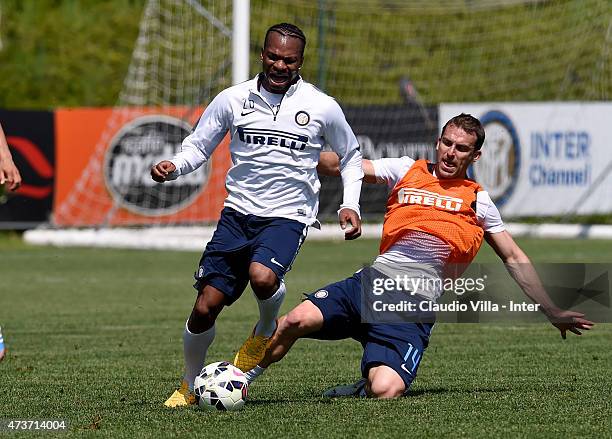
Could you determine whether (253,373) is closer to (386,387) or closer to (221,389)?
(221,389)

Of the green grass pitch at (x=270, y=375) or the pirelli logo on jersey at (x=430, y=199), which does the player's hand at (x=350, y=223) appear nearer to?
the pirelli logo on jersey at (x=430, y=199)

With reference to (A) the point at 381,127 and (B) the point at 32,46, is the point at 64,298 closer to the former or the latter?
(A) the point at 381,127

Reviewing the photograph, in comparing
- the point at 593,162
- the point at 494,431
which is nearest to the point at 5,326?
the point at 494,431

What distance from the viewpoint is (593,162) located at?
21156 millimetres

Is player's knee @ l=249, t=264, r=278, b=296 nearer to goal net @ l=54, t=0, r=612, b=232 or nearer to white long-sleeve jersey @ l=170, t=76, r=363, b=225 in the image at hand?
white long-sleeve jersey @ l=170, t=76, r=363, b=225

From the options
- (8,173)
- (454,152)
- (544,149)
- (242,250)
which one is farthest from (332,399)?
(544,149)

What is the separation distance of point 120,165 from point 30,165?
1.40 metres

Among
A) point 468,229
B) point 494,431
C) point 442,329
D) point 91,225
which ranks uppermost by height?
point 468,229

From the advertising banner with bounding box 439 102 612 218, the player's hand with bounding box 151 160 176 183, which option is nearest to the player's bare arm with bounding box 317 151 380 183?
the player's hand with bounding box 151 160 176 183

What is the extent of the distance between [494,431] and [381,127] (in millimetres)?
15406

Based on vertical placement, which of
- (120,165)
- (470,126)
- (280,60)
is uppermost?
(280,60)

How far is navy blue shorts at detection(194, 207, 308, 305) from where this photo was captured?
23.2 feet

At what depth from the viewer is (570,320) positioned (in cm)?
695

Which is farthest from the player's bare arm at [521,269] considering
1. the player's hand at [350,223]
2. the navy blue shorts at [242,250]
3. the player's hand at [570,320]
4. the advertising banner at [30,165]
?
the advertising banner at [30,165]
